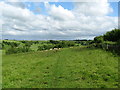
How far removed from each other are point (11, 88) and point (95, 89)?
5649 mm

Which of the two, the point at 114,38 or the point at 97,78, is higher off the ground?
the point at 114,38

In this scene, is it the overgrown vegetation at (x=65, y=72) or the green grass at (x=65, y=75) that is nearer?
the green grass at (x=65, y=75)

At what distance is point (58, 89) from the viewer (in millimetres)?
8922

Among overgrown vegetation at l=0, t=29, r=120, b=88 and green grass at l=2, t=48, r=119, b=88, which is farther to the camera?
overgrown vegetation at l=0, t=29, r=120, b=88

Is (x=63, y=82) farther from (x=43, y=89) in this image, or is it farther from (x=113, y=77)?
(x=113, y=77)

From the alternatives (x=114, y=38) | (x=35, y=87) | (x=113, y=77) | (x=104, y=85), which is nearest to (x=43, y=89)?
(x=35, y=87)

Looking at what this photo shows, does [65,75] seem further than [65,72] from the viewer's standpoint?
No

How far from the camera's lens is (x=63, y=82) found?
1053 centimetres

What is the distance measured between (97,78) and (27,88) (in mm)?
5533

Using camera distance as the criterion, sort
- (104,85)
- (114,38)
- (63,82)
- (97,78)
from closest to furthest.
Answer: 1. (104,85)
2. (63,82)
3. (97,78)
4. (114,38)

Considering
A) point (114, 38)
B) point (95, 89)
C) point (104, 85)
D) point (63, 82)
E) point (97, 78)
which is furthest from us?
point (114, 38)

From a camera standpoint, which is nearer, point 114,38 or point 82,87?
point 82,87

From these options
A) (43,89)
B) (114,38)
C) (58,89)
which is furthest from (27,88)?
(114,38)

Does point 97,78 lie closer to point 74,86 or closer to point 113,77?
point 113,77
